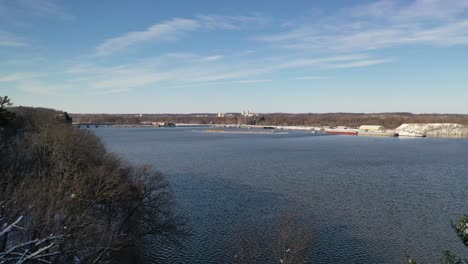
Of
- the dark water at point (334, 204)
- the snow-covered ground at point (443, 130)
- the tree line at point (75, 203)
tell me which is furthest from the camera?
the snow-covered ground at point (443, 130)

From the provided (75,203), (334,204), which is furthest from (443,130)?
(75,203)

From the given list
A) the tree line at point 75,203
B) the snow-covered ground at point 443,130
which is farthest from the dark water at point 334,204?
the snow-covered ground at point 443,130

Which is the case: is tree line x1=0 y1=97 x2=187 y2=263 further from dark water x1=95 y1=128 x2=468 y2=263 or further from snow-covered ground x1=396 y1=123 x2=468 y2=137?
snow-covered ground x1=396 y1=123 x2=468 y2=137

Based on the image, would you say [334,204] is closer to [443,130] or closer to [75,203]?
[75,203]

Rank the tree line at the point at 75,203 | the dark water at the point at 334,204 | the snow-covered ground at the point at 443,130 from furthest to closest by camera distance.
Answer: the snow-covered ground at the point at 443,130 → the dark water at the point at 334,204 → the tree line at the point at 75,203

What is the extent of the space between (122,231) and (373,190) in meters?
16.8

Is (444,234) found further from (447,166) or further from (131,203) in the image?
(447,166)

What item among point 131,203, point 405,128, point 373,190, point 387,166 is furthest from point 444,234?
point 405,128

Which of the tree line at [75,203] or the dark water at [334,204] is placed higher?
the tree line at [75,203]

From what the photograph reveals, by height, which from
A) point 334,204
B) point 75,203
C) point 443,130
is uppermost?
point 443,130

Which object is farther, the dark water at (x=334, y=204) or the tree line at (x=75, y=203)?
the dark water at (x=334, y=204)

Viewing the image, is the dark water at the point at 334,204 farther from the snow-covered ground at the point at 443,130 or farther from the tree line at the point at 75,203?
the snow-covered ground at the point at 443,130

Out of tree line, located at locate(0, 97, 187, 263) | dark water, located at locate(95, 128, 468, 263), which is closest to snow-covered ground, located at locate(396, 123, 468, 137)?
dark water, located at locate(95, 128, 468, 263)

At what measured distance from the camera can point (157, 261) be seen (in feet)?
47.4
